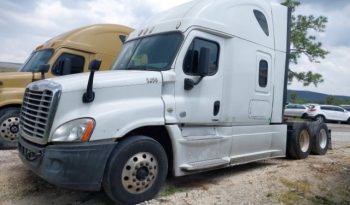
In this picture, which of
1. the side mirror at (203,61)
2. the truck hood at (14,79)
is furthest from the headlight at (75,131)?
the truck hood at (14,79)

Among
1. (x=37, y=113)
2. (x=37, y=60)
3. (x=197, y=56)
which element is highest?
(x=37, y=60)

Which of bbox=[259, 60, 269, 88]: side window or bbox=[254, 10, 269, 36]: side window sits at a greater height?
bbox=[254, 10, 269, 36]: side window

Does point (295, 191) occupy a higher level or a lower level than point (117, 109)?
lower

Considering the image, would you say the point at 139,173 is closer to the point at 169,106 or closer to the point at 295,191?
the point at 169,106

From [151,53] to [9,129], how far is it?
4318mm

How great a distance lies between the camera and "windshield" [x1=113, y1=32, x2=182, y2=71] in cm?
594

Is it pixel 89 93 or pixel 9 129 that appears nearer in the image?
pixel 89 93

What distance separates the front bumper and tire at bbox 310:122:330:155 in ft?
21.0

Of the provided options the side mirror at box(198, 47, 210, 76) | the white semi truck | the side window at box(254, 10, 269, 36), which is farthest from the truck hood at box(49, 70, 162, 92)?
the side window at box(254, 10, 269, 36)

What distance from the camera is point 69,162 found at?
4.73m

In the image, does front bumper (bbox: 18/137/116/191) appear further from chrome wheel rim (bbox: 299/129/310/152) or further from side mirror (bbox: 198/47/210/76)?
chrome wheel rim (bbox: 299/129/310/152)

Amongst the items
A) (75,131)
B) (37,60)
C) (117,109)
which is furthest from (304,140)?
(37,60)

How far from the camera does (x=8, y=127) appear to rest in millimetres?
8664

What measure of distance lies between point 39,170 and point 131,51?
2659mm
